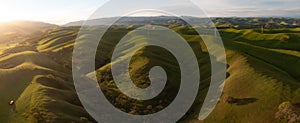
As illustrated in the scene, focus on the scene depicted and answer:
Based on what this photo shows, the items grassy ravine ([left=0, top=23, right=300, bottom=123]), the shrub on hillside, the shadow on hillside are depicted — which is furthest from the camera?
the shadow on hillside

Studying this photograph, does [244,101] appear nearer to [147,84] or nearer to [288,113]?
[288,113]

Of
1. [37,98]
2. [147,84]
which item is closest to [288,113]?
[147,84]

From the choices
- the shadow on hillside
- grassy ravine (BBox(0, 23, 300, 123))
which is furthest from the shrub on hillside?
the shadow on hillside

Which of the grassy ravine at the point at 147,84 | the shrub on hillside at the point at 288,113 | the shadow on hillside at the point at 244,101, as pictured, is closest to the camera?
the shrub on hillside at the point at 288,113

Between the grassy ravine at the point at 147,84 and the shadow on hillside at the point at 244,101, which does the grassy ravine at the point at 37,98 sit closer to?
the grassy ravine at the point at 147,84

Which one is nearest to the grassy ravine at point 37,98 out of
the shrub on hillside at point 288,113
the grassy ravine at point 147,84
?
the grassy ravine at point 147,84

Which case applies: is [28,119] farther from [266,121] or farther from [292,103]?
[292,103]

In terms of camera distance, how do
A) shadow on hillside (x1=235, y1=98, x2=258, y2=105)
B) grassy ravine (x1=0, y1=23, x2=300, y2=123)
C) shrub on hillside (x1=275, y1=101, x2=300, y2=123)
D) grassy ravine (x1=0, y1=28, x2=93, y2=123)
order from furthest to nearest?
1. shadow on hillside (x1=235, y1=98, x2=258, y2=105)
2. grassy ravine (x1=0, y1=23, x2=300, y2=123)
3. grassy ravine (x1=0, y1=28, x2=93, y2=123)
4. shrub on hillside (x1=275, y1=101, x2=300, y2=123)

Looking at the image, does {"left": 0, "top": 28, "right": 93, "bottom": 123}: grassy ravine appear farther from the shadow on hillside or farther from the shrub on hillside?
the shrub on hillside

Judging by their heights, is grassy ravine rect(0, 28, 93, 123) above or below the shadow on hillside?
above

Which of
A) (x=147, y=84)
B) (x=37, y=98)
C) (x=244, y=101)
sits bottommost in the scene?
(x=244, y=101)

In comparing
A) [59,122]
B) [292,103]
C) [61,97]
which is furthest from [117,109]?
[292,103]
